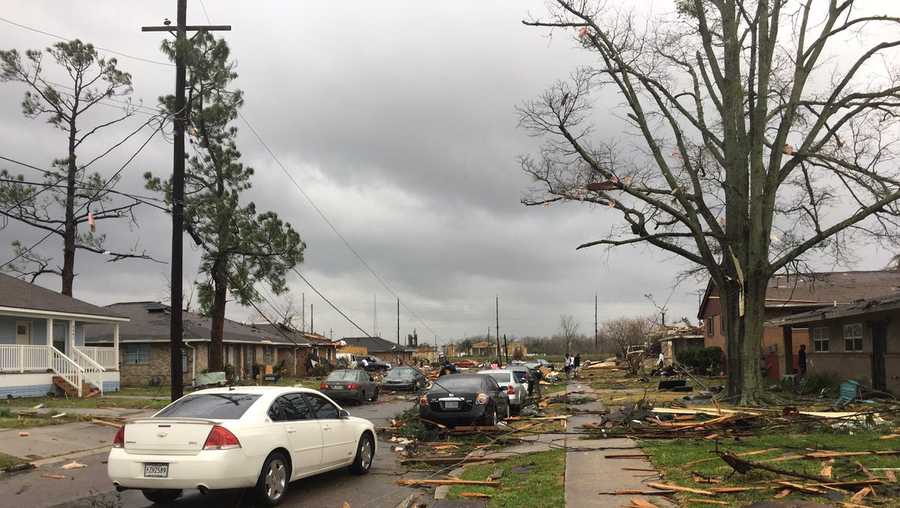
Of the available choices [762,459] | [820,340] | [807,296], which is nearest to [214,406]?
[762,459]

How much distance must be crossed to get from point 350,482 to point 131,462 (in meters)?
3.38

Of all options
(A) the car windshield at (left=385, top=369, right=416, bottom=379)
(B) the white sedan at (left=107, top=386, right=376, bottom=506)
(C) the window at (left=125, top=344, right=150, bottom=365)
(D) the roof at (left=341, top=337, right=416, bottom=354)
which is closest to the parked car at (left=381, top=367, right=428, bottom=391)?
(A) the car windshield at (left=385, top=369, right=416, bottom=379)

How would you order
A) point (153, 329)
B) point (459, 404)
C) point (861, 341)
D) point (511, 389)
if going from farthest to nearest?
1. point (153, 329)
2. point (861, 341)
3. point (511, 389)
4. point (459, 404)

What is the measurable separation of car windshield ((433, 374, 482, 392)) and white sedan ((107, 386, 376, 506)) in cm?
668

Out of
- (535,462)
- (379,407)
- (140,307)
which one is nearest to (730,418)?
(535,462)

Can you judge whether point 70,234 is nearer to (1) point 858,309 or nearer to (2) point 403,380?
(2) point 403,380

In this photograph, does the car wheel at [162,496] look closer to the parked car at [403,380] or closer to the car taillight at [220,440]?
the car taillight at [220,440]

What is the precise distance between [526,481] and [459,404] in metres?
6.24

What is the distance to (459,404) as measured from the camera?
16406 mm

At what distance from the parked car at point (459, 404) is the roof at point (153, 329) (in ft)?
83.4

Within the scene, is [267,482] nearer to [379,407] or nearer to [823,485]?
[823,485]

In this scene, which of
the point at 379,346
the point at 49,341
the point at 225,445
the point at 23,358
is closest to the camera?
the point at 225,445

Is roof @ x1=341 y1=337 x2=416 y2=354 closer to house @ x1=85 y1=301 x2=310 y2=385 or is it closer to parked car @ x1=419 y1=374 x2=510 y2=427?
house @ x1=85 y1=301 x2=310 y2=385

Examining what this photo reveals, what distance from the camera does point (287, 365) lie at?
5238cm
